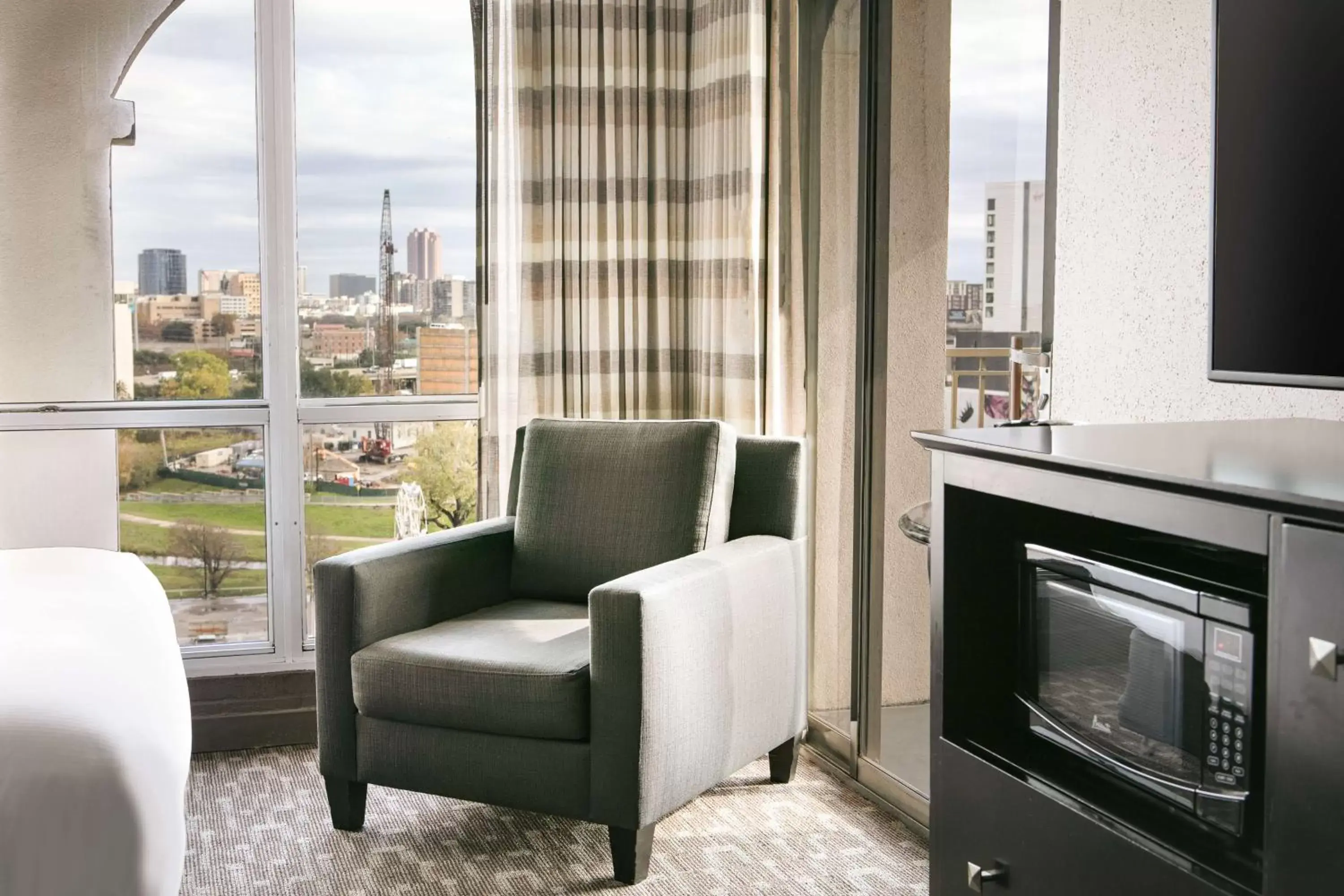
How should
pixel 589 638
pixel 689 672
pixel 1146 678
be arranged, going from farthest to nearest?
pixel 589 638
pixel 689 672
pixel 1146 678

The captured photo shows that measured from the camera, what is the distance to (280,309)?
11.7 feet

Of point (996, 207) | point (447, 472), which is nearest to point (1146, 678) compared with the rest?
point (996, 207)

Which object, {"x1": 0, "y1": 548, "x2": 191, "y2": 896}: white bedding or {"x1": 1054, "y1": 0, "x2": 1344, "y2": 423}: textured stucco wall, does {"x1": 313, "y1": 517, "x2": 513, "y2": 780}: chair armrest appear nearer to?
{"x1": 0, "y1": 548, "x2": 191, "y2": 896}: white bedding

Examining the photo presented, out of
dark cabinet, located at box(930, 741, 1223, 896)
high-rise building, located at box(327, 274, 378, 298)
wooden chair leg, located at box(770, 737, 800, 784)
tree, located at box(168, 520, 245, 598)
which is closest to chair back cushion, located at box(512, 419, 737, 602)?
wooden chair leg, located at box(770, 737, 800, 784)

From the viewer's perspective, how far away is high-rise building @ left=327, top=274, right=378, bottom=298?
367 cm

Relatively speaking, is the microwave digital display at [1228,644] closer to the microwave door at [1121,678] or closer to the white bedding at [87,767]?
the microwave door at [1121,678]

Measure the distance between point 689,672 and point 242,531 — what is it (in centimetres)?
174

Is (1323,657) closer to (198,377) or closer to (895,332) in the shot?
(895,332)

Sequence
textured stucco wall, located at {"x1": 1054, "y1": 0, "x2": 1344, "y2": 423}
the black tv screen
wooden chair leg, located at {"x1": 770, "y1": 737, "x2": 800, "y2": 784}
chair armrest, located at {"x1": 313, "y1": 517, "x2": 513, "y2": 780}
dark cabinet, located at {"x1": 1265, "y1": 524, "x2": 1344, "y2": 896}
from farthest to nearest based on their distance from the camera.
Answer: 1. wooden chair leg, located at {"x1": 770, "y1": 737, "x2": 800, "y2": 784}
2. chair armrest, located at {"x1": 313, "y1": 517, "x2": 513, "y2": 780}
3. textured stucco wall, located at {"x1": 1054, "y1": 0, "x2": 1344, "y2": 423}
4. the black tv screen
5. dark cabinet, located at {"x1": 1265, "y1": 524, "x2": 1344, "y2": 896}

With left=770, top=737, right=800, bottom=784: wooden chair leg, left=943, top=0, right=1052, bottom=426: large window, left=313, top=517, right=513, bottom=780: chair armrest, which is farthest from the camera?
left=770, top=737, right=800, bottom=784: wooden chair leg

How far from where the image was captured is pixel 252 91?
3570 mm

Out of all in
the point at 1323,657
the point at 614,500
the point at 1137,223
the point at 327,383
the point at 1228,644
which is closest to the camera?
the point at 1323,657

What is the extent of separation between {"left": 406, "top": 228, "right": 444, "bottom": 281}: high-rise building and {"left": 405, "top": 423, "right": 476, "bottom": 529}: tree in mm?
475

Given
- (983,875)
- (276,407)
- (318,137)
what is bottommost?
(983,875)
